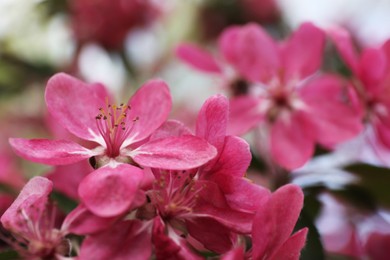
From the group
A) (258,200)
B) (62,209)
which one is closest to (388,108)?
(258,200)

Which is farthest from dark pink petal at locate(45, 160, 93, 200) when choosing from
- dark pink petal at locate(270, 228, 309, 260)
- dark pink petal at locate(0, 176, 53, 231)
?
dark pink petal at locate(270, 228, 309, 260)

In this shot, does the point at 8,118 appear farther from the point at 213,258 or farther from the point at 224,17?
the point at 213,258

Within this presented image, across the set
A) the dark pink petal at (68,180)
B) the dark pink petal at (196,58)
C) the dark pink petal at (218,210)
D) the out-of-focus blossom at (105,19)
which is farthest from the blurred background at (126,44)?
the dark pink petal at (218,210)

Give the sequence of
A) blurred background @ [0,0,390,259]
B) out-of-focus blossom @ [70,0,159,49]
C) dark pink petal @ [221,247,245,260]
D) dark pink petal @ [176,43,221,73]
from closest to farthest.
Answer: dark pink petal @ [221,247,245,260]
dark pink petal @ [176,43,221,73]
blurred background @ [0,0,390,259]
out-of-focus blossom @ [70,0,159,49]

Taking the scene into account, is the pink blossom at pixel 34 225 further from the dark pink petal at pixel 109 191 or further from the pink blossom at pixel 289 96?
the pink blossom at pixel 289 96

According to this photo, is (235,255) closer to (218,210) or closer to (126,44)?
(218,210)

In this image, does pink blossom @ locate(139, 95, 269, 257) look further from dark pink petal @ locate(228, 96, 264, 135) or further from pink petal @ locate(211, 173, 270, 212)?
dark pink petal @ locate(228, 96, 264, 135)
